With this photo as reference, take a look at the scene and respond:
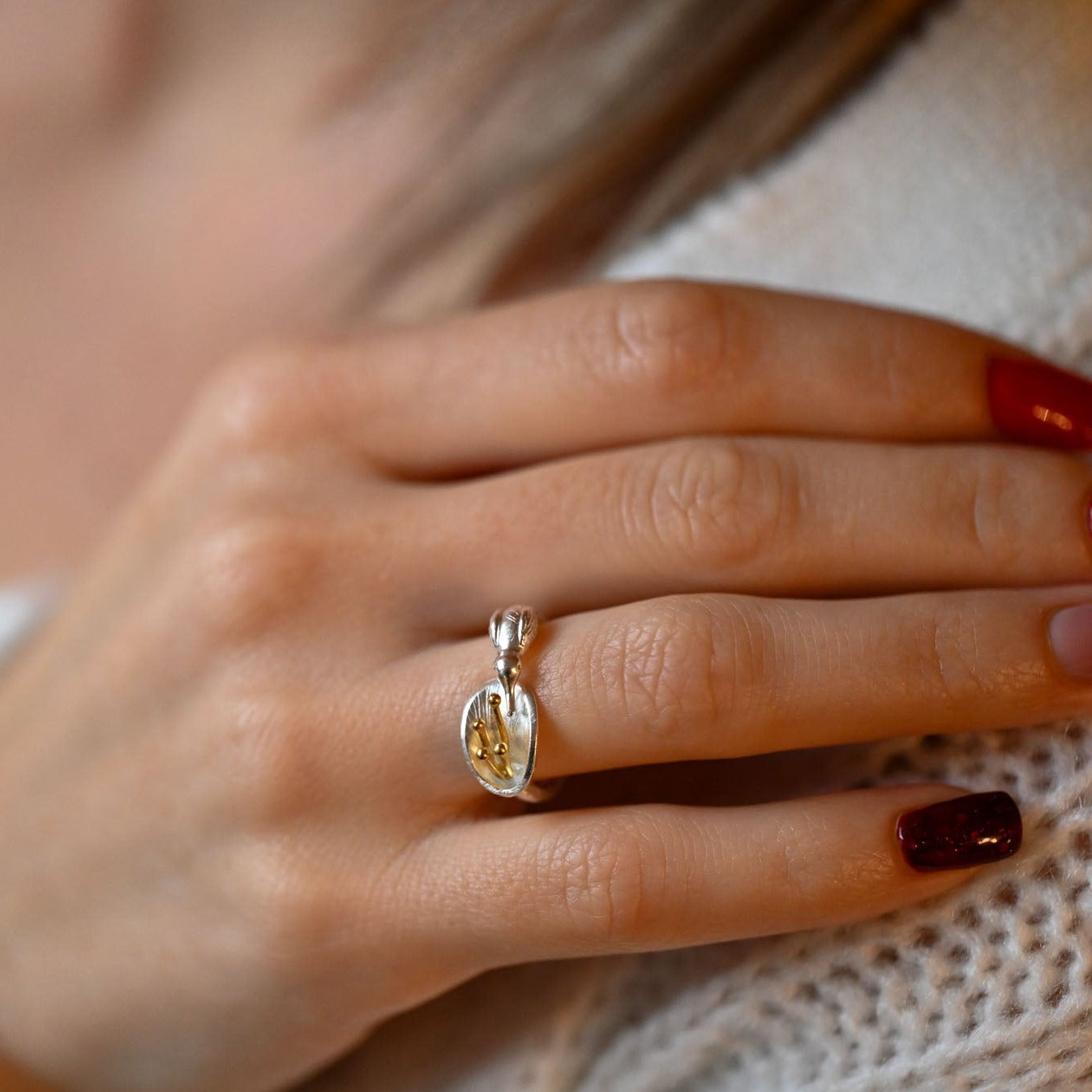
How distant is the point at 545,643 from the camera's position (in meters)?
0.63

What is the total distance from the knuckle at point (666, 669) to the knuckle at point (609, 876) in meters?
0.07

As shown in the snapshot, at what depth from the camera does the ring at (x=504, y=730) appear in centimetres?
60

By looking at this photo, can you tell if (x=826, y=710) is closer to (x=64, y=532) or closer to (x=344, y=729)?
(x=344, y=729)

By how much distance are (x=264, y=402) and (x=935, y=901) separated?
0.61 metres

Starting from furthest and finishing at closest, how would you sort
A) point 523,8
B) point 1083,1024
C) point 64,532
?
point 64,532 < point 523,8 < point 1083,1024

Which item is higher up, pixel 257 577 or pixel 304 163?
pixel 304 163

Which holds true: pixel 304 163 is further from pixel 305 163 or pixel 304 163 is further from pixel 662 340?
pixel 662 340

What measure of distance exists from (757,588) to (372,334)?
378 mm

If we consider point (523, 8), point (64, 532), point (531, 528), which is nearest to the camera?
point (531, 528)

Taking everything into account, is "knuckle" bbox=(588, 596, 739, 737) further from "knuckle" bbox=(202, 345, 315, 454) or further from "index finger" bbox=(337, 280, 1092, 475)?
"knuckle" bbox=(202, 345, 315, 454)

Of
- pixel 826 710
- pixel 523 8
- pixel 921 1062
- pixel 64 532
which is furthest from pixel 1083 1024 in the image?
pixel 64 532

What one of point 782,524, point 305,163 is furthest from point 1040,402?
point 305,163

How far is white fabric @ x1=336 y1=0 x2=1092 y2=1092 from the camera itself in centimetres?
58

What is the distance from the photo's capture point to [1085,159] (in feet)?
2.65
